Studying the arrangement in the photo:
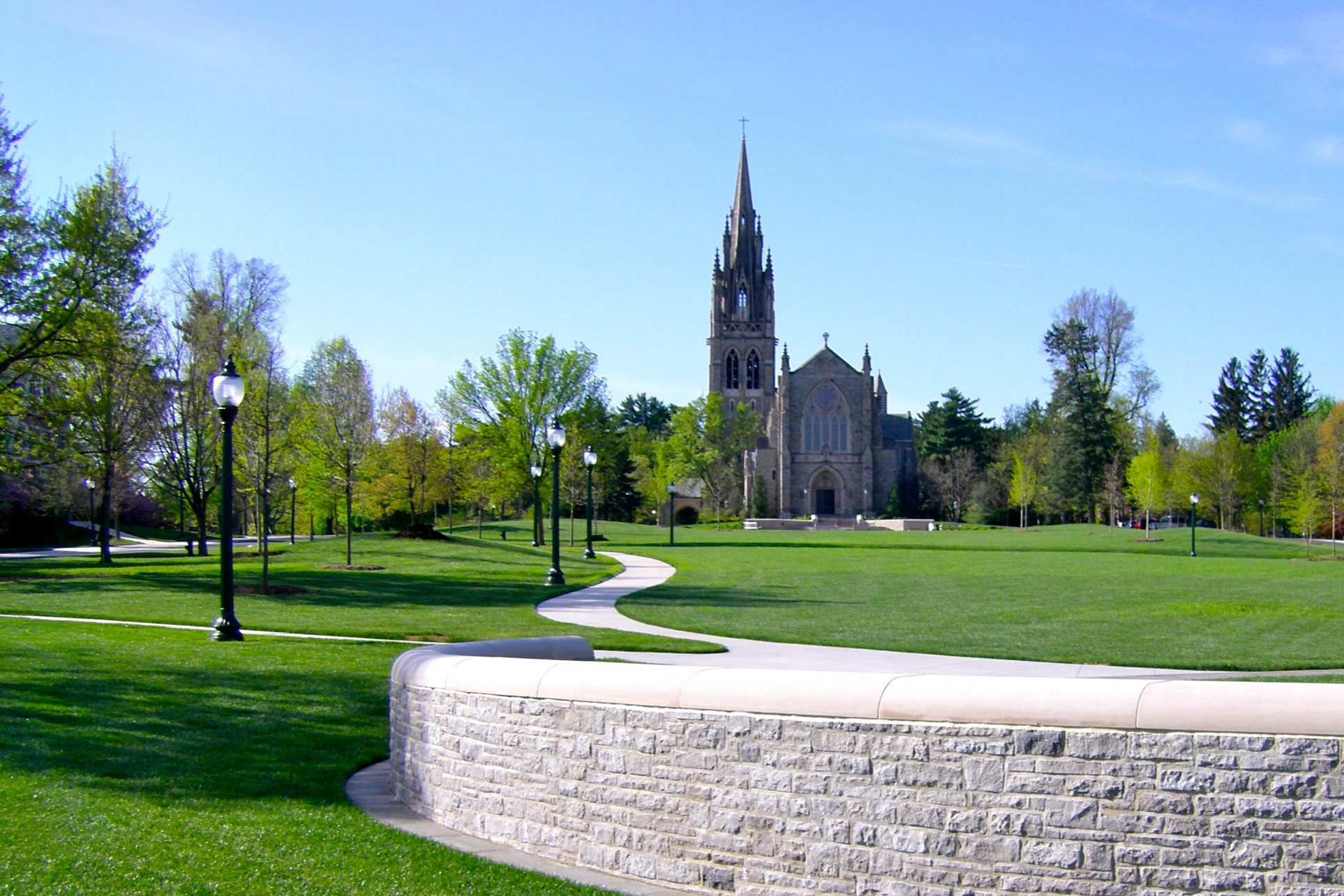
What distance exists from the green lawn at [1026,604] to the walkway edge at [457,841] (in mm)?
8475

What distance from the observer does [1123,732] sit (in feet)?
15.8

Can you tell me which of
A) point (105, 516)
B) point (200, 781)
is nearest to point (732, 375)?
point (105, 516)

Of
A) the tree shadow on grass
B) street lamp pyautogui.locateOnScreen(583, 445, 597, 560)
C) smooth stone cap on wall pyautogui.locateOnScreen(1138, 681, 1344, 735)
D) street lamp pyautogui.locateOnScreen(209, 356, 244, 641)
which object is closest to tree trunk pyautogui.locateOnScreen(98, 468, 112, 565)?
street lamp pyautogui.locateOnScreen(583, 445, 597, 560)

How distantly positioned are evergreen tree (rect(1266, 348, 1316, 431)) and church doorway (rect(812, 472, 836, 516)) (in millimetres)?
34961

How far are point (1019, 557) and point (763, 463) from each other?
5007cm

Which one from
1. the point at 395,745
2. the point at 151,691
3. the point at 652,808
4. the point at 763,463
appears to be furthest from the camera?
the point at 763,463

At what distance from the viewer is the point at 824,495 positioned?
9019 centimetres

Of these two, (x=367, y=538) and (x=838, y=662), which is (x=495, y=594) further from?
(x=367, y=538)

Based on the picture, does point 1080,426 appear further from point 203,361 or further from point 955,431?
point 203,361

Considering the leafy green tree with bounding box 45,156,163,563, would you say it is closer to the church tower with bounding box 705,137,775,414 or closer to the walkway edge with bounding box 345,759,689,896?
the walkway edge with bounding box 345,759,689,896

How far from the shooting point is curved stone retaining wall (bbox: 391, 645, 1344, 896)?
462 centimetres

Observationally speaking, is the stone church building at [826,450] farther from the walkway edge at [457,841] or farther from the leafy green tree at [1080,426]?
the walkway edge at [457,841]

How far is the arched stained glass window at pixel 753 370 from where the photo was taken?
104625 mm

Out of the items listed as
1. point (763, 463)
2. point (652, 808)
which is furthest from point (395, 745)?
point (763, 463)
